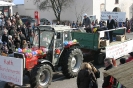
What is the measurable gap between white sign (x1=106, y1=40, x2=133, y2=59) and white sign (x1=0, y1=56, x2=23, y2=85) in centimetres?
503

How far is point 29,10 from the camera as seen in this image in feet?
120

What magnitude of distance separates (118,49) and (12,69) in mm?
6140

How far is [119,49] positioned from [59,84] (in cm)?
442

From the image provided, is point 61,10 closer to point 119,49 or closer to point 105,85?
point 119,49

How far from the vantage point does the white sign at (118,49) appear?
1177 cm

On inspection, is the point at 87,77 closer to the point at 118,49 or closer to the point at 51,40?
the point at 51,40

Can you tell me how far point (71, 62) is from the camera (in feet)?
32.5

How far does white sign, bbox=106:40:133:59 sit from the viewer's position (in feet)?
38.6

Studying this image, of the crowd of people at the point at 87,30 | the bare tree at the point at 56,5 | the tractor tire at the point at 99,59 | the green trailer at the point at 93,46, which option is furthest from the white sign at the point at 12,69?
the bare tree at the point at 56,5

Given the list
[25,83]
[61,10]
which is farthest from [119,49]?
[61,10]

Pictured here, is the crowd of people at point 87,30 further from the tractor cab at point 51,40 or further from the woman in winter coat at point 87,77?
the tractor cab at point 51,40

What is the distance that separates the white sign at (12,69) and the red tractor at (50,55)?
1.72 feet

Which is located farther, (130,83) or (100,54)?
(100,54)

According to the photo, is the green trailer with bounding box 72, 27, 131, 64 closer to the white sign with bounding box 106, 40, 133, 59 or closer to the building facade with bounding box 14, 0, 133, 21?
the white sign with bounding box 106, 40, 133, 59
